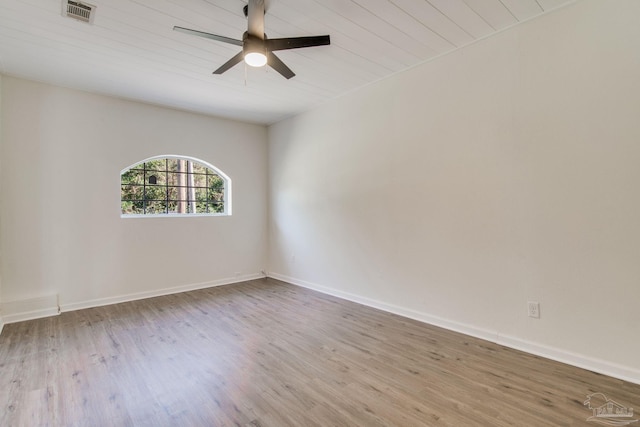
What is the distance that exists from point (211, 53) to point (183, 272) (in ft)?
10.1

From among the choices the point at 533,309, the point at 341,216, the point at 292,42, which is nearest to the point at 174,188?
the point at 341,216

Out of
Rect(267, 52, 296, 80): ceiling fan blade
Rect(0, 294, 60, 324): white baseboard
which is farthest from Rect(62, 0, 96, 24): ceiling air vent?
Rect(0, 294, 60, 324): white baseboard

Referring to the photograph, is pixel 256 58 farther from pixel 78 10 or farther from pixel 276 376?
pixel 276 376

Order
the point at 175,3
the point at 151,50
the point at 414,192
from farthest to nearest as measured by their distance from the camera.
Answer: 1. the point at 414,192
2. the point at 151,50
3. the point at 175,3

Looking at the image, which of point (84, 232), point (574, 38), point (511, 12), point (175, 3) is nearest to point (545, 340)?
point (574, 38)

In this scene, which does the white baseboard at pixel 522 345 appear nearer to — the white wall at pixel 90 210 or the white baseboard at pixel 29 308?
the white wall at pixel 90 210

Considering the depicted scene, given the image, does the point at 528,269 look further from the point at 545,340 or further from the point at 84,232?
the point at 84,232

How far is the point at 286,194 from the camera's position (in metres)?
5.09

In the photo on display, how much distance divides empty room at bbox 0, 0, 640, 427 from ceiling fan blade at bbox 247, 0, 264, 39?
1.2 inches

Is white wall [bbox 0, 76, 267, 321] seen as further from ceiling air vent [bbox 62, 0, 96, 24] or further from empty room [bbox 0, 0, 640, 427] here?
ceiling air vent [bbox 62, 0, 96, 24]

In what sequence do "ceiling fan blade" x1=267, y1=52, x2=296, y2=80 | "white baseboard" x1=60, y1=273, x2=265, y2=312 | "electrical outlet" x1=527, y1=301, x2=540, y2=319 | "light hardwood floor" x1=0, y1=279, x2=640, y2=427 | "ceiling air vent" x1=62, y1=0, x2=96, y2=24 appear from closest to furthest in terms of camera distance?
"light hardwood floor" x1=0, y1=279, x2=640, y2=427 < "ceiling air vent" x1=62, y1=0, x2=96, y2=24 < "ceiling fan blade" x1=267, y1=52, x2=296, y2=80 < "electrical outlet" x1=527, y1=301, x2=540, y2=319 < "white baseboard" x1=60, y1=273, x2=265, y2=312

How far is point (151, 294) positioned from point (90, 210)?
135 centimetres

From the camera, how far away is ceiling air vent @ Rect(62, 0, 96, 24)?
2.17 metres

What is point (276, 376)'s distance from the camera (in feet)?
7.29
